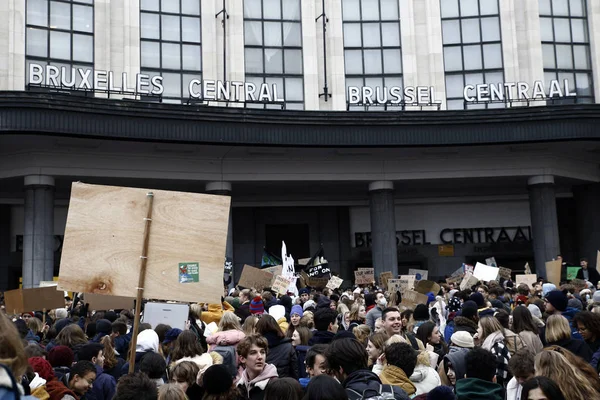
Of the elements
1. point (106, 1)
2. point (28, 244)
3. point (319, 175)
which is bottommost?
point (28, 244)

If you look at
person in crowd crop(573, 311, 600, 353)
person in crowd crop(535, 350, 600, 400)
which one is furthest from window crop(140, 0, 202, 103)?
person in crowd crop(535, 350, 600, 400)

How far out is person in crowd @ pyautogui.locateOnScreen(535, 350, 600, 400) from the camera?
532 centimetres

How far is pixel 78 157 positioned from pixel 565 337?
90.5 ft

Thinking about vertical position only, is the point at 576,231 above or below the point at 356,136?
below

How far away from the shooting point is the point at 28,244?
1219 inches

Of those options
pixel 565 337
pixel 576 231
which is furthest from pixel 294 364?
pixel 576 231

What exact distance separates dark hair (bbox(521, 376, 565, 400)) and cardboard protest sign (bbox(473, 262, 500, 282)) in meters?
17.4

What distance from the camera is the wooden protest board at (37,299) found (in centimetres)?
1538

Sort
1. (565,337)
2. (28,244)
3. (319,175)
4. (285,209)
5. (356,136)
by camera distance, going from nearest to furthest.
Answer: (565,337) → (28,244) → (356,136) → (319,175) → (285,209)

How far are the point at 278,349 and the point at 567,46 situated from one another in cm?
3396

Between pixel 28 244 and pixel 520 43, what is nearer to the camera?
pixel 28 244

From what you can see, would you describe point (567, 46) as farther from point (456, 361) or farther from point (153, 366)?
point (153, 366)

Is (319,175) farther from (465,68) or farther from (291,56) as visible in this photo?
(465,68)

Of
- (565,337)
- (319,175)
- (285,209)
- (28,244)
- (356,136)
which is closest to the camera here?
(565,337)
